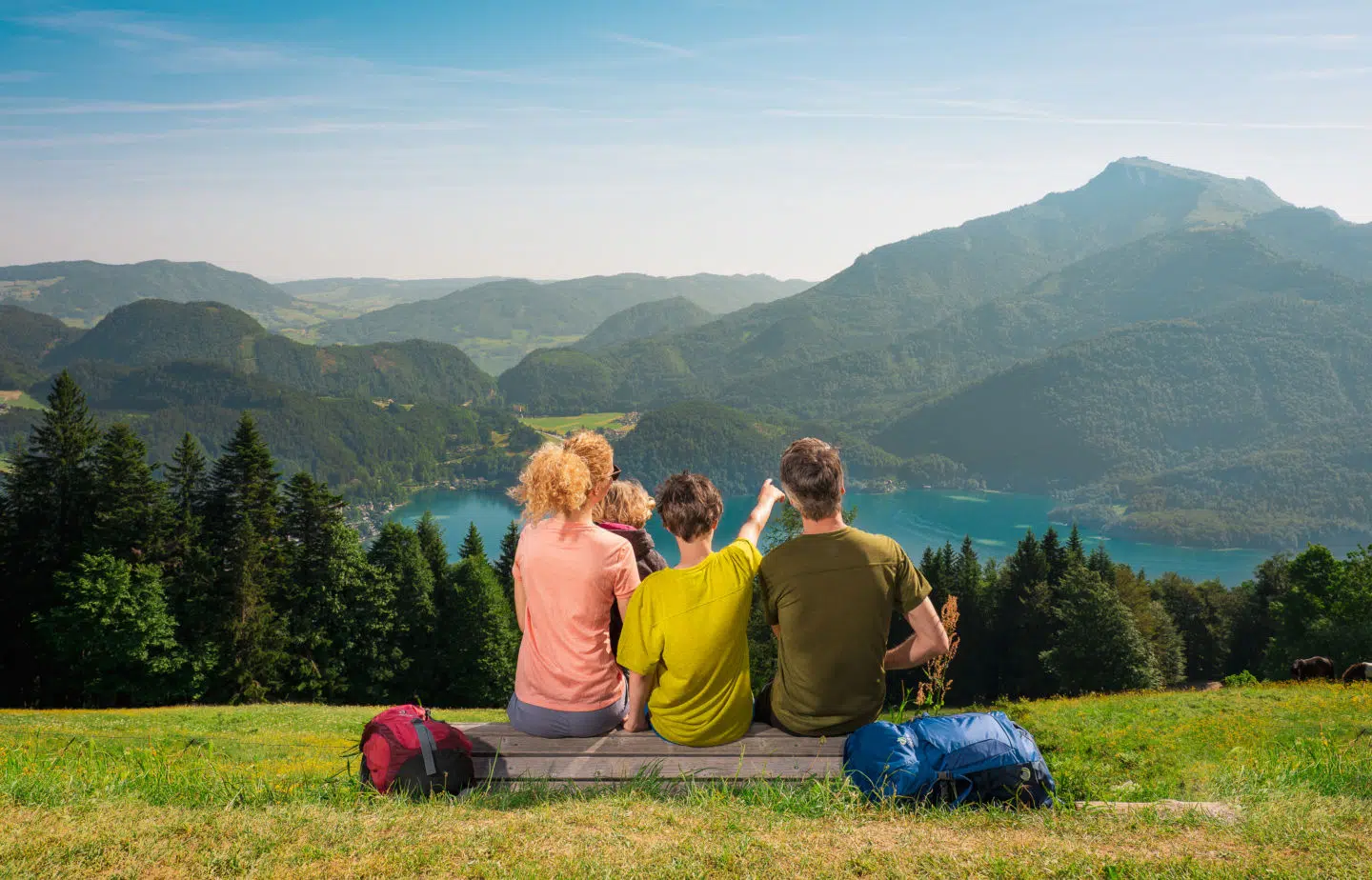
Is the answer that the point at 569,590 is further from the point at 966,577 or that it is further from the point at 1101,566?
the point at 1101,566

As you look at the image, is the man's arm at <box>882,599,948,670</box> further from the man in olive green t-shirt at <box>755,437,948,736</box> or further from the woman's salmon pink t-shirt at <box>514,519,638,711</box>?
the woman's salmon pink t-shirt at <box>514,519,638,711</box>

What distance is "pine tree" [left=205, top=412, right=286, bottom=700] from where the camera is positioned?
3084cm

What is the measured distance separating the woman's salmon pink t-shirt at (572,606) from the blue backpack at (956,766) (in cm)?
179

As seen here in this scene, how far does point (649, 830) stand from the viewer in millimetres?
4453

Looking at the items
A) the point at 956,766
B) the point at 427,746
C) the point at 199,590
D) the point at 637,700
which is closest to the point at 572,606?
the point at 637,700

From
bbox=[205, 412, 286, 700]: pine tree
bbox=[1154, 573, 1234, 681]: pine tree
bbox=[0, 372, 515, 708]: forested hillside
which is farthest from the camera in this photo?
bbox=[1154, 573, 1234, 681]: pine tree

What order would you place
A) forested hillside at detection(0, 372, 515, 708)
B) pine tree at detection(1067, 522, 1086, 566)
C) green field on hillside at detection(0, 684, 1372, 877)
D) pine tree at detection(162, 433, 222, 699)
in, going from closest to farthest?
green field on hillside at detection(0, 684, 1372, 877) → forested hillside at detection(0, 372, 515, 708) → pine tree at detection(162, 433, 222, 699) → pine tree at detection(1067, 522, 1086, 566)

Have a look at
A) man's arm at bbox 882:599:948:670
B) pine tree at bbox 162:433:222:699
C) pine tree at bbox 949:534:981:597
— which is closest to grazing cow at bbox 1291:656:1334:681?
man's arm at bbox 882:599:948:670

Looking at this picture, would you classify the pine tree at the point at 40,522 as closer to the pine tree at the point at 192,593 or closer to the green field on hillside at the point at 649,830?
the pine tree at the point at 192,593

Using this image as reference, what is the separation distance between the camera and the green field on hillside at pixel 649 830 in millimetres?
4023

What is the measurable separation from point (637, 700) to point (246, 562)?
3141 centimetres

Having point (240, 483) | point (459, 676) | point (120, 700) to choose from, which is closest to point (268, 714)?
point (120, 700)

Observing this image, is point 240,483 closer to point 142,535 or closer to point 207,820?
point 142,535

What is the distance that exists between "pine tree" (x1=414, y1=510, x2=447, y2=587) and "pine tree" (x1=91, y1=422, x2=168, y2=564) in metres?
13.4
